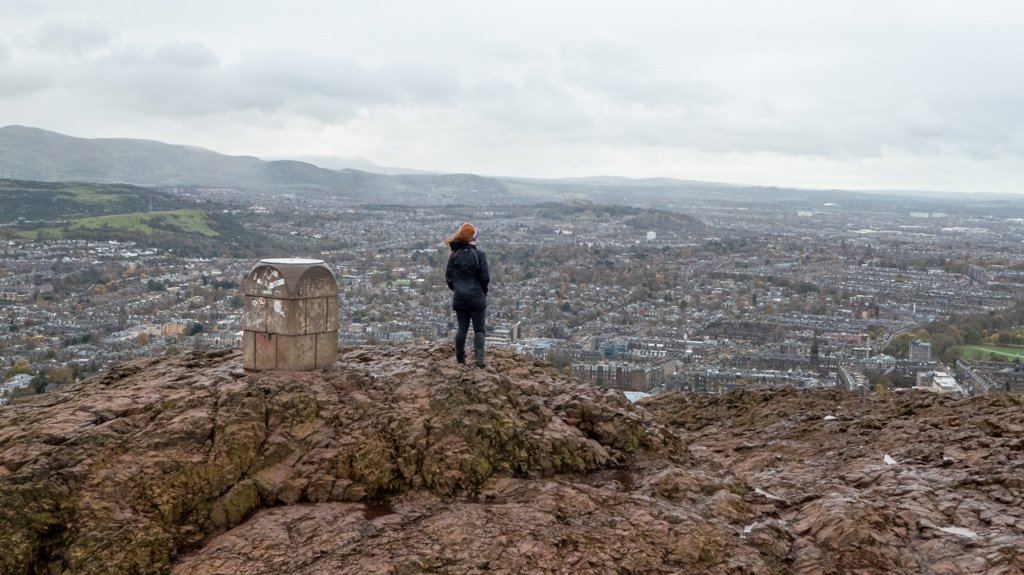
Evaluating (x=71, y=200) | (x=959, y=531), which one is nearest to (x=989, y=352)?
(x=959, y=531)

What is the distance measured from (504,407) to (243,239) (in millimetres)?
48769

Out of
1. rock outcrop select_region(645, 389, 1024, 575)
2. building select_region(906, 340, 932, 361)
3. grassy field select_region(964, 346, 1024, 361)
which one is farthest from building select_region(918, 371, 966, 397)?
rock outcrop select_region(645, 389, 1024, 575)

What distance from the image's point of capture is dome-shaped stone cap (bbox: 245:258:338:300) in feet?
26.6

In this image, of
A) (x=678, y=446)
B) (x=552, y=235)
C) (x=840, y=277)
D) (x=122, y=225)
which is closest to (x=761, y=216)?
(x=552, y=235)

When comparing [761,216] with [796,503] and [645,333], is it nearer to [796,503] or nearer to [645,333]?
[645,333]

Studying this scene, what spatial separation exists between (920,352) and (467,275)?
28.1 m

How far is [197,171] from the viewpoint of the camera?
410ft

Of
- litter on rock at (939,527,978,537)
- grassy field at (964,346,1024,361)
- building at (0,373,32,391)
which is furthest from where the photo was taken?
grassy field at (964,346,1024,361)

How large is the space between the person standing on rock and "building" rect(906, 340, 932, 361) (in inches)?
1041

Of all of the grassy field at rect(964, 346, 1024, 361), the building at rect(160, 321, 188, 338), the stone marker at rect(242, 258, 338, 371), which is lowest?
the building at rect(160, 321, 188, 338)

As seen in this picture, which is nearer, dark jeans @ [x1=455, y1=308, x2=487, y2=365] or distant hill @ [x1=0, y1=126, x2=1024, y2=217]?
dark jeans @ [x1=455, y1=308, x2=487, y2=365]

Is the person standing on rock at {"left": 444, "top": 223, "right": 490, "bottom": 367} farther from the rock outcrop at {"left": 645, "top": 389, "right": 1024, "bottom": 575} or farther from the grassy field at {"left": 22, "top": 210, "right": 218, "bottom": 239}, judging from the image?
the grassy field at {"left": 22, "top": 210, "right": 218, "bottom": 239}

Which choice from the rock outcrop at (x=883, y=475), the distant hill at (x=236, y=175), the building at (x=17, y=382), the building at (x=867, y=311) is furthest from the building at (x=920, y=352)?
the distant hill at (x=236, y=175)

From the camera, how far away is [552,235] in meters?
78.6
